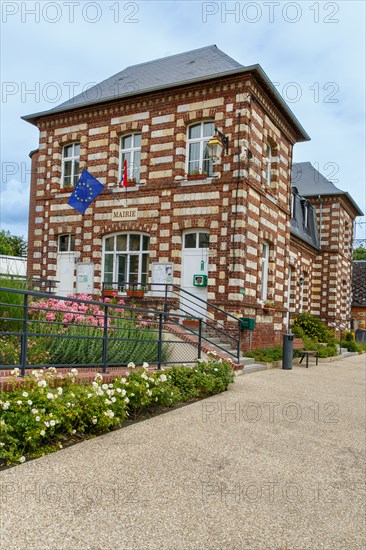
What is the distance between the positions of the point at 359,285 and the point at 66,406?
2951 centimetres

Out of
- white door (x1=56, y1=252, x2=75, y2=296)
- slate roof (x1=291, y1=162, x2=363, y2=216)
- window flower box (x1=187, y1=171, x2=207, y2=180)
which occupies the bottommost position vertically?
white door (x1=56, y1=252, x2=75, y2=296)

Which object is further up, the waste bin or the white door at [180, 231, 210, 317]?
the white door at [180, 231, 210, 317]

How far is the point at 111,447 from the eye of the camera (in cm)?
497

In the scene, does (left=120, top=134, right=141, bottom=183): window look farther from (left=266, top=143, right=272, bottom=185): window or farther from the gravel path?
the gravel path

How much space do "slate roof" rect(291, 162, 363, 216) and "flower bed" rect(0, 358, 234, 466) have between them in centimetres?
2015

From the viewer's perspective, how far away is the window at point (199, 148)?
14336mm

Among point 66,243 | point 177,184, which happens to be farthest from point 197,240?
point 66,243

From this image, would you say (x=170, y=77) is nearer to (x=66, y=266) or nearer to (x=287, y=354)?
(x=66, y=266)

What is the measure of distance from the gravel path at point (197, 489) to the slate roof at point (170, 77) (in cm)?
1051

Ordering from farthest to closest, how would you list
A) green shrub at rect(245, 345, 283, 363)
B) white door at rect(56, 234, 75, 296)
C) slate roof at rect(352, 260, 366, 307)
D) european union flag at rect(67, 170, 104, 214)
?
1. slate roof at rect(352, 260, 366, 307)
2. white door at rect(56, 234, 75, 296)
3. european union flag at rect(67, 170, 104, 214)
4. green shrub at rect(245, 345, 283, 363)

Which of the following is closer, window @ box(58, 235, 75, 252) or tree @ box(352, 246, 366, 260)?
window @ box(58, 235, 75, 252)

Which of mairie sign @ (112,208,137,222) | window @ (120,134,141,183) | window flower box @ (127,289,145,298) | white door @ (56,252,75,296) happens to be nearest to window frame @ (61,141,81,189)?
window @ (120,134,141,183)

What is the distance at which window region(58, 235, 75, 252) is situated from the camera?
A: 16.6 metres

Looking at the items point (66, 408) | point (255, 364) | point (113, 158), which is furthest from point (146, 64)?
point (66, 408)
